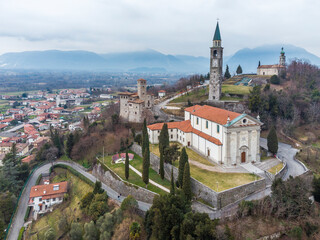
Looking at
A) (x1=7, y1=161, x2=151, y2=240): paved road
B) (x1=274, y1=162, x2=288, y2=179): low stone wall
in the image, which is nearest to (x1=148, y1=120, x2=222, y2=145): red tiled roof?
(x1=274, y1=162, x2=288, y2=179): low stone wall

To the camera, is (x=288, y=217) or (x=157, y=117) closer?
(x=288, y=217)

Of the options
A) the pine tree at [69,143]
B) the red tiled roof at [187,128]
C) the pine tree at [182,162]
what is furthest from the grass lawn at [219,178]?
the pine tree at [69,143]

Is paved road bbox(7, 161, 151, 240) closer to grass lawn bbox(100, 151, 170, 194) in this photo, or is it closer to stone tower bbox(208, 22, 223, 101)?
grass lawn bbox(100, 151, 170, 194)

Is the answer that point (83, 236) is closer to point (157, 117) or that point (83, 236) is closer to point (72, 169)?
point (72, 169)

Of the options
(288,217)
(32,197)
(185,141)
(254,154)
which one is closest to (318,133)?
(254,154)

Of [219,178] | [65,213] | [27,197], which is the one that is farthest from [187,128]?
[27,197]
